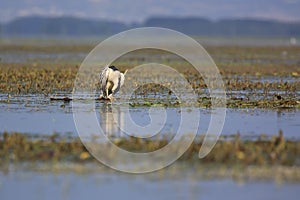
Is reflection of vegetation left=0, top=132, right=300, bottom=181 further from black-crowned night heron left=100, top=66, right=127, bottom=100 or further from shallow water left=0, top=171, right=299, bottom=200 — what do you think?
black-crowned night heron left=100, top=66, right=127, bottom=100

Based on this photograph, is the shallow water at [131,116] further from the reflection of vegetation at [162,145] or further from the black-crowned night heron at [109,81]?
the reflection of vegetation at [162,145]

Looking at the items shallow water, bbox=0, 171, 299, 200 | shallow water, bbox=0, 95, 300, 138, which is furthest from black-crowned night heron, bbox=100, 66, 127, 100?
shallow water, bbox=0, 171, 299, 200

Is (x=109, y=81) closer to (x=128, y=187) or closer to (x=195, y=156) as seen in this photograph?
(x=195, y=156)

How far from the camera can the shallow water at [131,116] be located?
50.2 ft

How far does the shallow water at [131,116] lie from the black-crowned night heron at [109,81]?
76 cm

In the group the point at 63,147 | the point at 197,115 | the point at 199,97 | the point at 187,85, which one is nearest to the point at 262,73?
the point at 187,85

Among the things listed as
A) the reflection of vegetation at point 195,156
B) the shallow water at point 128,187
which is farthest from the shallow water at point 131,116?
the shallow water at point 128,187

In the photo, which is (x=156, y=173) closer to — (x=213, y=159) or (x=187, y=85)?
(x=213, y=159)

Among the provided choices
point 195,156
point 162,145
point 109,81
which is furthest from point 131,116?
point 195,156

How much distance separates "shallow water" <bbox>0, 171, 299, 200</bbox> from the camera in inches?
401

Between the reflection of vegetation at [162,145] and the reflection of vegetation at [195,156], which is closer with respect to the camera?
the reflection of vegetation at [195,156]

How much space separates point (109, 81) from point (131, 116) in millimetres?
3478

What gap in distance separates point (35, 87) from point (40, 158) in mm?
13492

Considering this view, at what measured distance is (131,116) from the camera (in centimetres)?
1773
